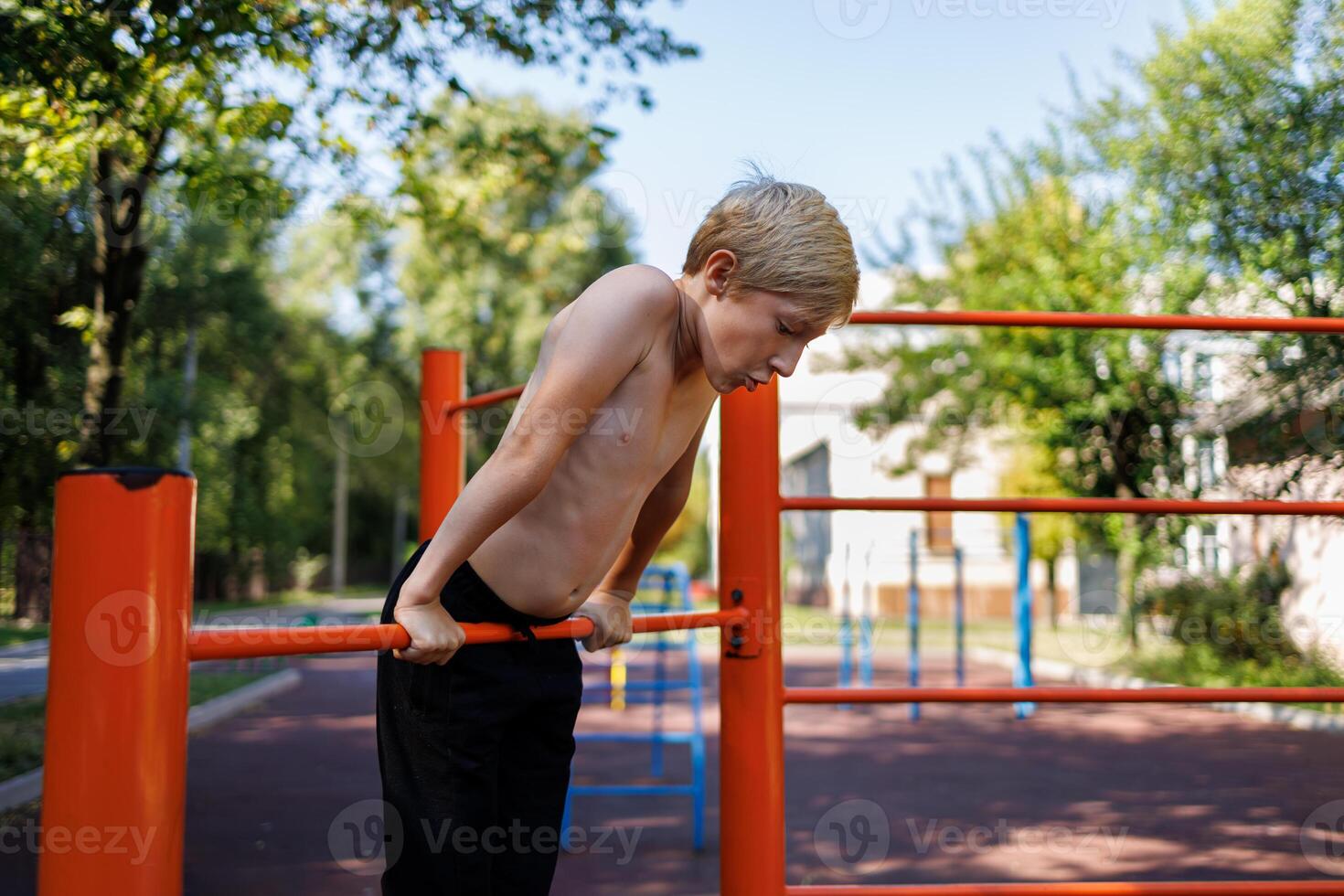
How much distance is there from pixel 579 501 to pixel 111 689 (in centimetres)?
65

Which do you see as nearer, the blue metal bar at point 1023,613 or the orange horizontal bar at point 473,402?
the orange horizontal bar at point 473,402

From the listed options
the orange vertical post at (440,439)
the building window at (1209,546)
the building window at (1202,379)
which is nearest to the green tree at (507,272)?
the building window at (1209,546)

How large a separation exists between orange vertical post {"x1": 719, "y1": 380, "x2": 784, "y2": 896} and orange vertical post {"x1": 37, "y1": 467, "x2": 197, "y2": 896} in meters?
1.02

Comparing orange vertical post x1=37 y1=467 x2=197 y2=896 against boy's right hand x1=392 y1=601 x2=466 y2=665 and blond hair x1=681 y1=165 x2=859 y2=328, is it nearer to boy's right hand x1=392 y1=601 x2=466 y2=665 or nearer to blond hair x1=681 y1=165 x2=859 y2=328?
boy's right hand x1=392 y1=601 x2=466 y2=665

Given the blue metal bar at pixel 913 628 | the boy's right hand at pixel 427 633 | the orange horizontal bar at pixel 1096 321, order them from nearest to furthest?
the boy's right hand at pixel 427 633 → the orange horizontal bar at pixel 1096 321 → the blue metal bar at pixel 913 628

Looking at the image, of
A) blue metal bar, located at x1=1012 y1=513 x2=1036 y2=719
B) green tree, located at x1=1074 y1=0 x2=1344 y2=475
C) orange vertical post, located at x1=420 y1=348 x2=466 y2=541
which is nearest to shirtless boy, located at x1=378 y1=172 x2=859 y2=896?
orange vertical post, located at x1=420 y1=348 x2=466 y2=541

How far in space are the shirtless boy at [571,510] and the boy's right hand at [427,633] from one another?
0.46 feet

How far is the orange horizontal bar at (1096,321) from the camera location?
1.97 m

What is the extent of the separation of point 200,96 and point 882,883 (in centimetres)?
428

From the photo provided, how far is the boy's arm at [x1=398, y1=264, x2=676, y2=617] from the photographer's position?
1342mm

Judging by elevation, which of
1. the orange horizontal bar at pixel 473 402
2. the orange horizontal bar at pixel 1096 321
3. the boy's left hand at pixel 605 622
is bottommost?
the boy's left hand at pixel 605 622

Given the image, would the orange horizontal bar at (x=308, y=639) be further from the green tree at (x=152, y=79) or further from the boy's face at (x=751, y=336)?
the green tree at (x=152, y=79)

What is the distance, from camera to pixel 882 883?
3521 mm

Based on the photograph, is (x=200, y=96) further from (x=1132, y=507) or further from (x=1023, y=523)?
(x=1023, y=523)
